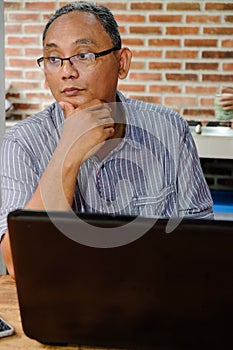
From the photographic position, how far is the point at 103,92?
162 centimetres

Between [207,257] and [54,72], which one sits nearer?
[207,257]

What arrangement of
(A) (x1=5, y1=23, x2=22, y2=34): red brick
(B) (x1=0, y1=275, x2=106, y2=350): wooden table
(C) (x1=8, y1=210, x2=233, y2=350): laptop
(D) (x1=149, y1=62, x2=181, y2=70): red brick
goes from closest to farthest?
(C) (x1=8, y1=210, x2=233, y2=350): laptop, (B) (x1=0, y1=275, x2=106, y2=350): wooden table, (D) (x1=149, y1=62, x2=181, y2=70): red brick, (A) (x1=5, y1=23, x2=22, y2=34): red brick

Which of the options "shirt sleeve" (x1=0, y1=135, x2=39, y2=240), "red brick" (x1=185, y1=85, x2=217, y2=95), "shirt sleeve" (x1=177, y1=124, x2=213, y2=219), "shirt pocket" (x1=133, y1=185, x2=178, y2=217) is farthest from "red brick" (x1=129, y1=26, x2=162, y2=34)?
"shirt sleeve" (x1=0, y1=135, x2=39, y2=240)

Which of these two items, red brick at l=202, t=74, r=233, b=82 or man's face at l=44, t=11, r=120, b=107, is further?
red brick at l=202, t=74, r=233, b=82

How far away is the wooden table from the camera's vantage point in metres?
1.04

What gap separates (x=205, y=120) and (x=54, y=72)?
210cm

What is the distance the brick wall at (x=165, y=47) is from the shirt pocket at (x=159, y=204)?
6.13 ft

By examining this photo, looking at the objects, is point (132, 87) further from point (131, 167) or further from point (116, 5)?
point (131, 167)

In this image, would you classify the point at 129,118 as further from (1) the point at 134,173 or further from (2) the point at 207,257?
(2) the point at 207,257

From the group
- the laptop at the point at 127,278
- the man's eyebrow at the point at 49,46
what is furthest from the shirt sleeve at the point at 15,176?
the laptop at the point at 127,278

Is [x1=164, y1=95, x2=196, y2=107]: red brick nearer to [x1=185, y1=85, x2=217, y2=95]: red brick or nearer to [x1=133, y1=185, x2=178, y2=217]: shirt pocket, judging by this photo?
[x1=185, y1=85, x2=217, y2=95]: red brick

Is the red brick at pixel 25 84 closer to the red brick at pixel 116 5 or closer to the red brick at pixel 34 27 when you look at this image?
the red brick at pixel 34 27

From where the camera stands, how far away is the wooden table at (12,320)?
1.04 metres

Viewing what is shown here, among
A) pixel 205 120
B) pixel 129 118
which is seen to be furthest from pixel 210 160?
pixel 129 118
